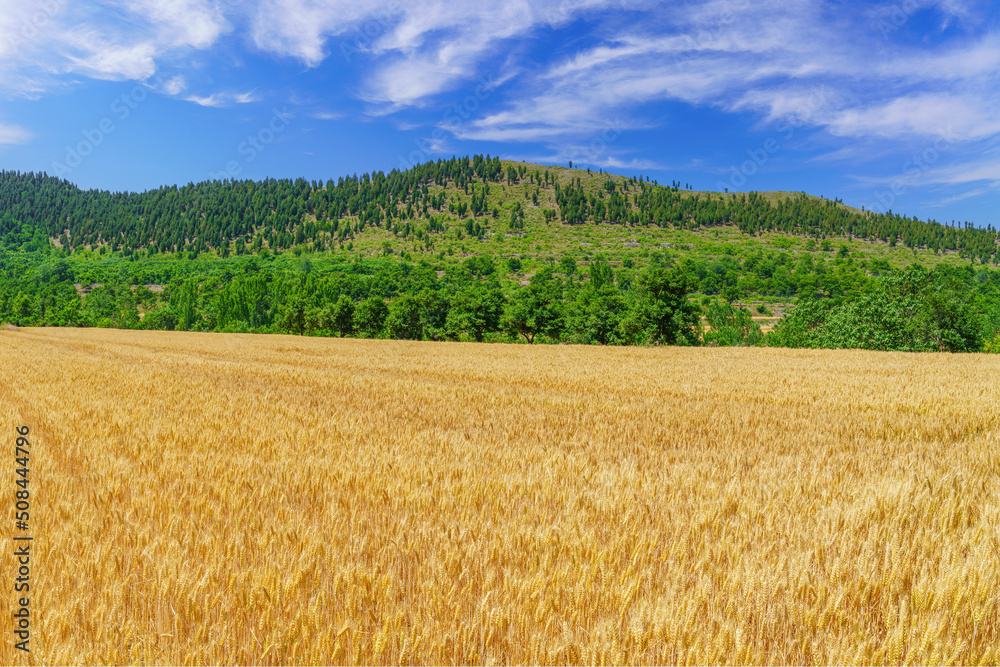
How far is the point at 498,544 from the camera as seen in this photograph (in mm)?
3576

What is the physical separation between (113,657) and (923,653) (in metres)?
3.97

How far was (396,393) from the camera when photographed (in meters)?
12.9

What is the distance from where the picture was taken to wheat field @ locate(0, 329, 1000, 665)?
2.54 meters

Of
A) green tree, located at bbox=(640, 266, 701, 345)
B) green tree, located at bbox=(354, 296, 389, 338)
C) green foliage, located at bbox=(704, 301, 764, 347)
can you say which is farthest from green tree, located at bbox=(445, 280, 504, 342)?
green foliage, located at bbox=(704, 301, 764, 347)

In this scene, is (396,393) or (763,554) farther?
(396,393)

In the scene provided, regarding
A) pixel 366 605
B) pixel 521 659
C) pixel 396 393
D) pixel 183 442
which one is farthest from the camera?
pixel 396 393

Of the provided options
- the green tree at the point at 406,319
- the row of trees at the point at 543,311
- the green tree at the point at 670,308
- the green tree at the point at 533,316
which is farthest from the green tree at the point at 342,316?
the green tree at the point at 670,308

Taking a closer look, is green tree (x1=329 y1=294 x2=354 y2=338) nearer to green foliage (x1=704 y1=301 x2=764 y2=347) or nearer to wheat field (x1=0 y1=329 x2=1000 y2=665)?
green foliage (x1=704 y1=301 x2=764 y2=347)

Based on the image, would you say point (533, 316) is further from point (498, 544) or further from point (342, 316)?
point (498, 544)

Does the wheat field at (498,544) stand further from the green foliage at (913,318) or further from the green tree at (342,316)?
the green tree at (342,316)

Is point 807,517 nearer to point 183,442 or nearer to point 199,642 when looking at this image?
point 199,642

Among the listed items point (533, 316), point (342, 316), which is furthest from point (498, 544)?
point (342, 316)

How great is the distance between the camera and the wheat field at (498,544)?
2.54m

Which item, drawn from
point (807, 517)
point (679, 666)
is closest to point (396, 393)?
point (807, 517)
